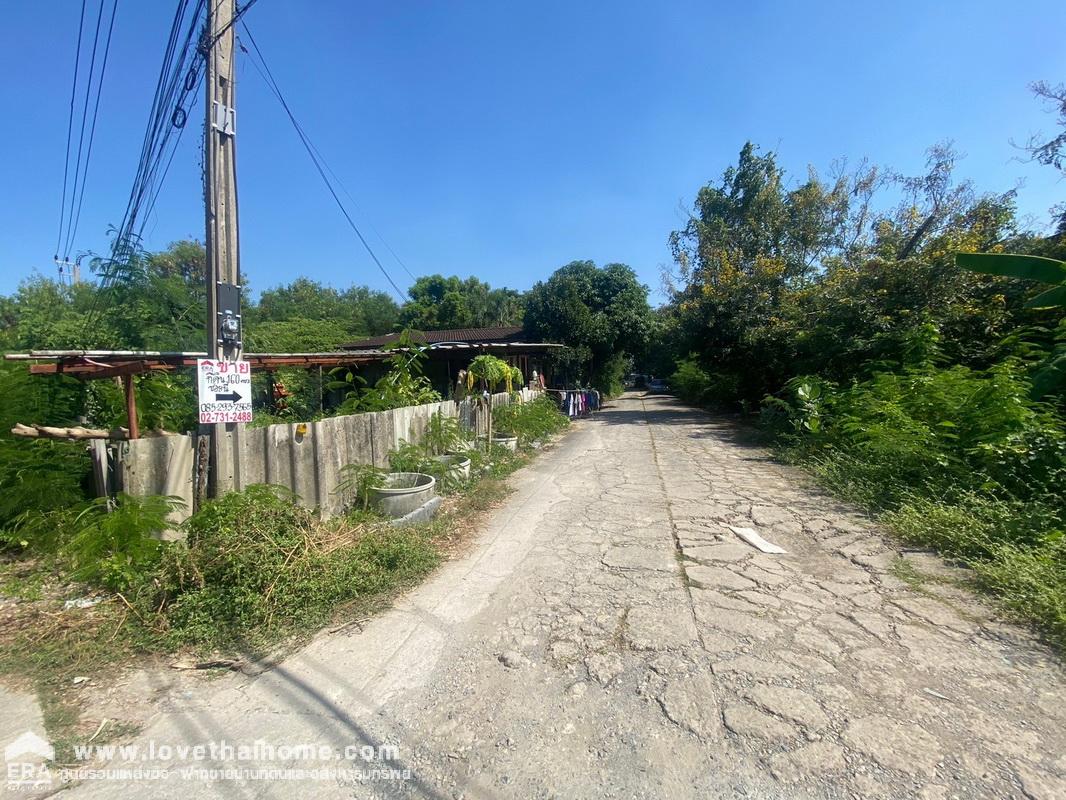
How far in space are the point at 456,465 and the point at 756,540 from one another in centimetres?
374

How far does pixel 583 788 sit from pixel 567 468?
6.59 m

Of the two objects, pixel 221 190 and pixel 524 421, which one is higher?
pixel 221 190

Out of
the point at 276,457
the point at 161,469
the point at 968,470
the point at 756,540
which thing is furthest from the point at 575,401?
the point at 161,469

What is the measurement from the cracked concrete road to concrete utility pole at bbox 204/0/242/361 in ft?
8.47

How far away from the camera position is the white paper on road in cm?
453

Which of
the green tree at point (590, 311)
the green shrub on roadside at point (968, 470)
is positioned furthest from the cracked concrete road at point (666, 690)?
the green tree at point (590, 311)


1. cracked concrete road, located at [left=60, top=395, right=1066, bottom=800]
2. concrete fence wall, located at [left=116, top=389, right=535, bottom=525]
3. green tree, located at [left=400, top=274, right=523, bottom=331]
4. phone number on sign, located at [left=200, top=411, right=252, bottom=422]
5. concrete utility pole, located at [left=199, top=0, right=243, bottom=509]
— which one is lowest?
cracked concrete road, located at [left=60, top=395, right=1066, bottom=800]

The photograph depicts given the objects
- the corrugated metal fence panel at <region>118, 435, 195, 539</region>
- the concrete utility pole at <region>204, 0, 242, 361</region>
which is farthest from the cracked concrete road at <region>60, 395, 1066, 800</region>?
the concrete utility pole at <region>204, 0, 242, 361</region>

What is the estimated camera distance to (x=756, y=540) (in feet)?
15.7

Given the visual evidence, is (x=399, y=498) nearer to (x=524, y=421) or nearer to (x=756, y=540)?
(x=756, y=540)

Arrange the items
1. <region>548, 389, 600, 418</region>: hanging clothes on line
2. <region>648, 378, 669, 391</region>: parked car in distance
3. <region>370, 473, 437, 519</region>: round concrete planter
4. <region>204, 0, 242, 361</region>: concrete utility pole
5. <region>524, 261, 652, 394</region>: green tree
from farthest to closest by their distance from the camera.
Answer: <region>648, 378, 669, 391</region>: parked car in distance → <region>524, 261, 652, 394</region>: green tree → <region>548, 389, 600, 418</region>: hanging clothes on line → <region>370, 473, 437, 519</region>: round concrete planter → <region>204, 0, 242, 361</region>: concrete utility pole

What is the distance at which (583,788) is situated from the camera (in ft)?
6.46

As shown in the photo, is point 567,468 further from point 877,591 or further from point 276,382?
point 276,382

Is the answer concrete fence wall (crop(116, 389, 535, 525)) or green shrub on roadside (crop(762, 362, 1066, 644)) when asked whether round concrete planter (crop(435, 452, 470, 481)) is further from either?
A: green shrub on roadside (crop(762, 362, 1066, 644))
